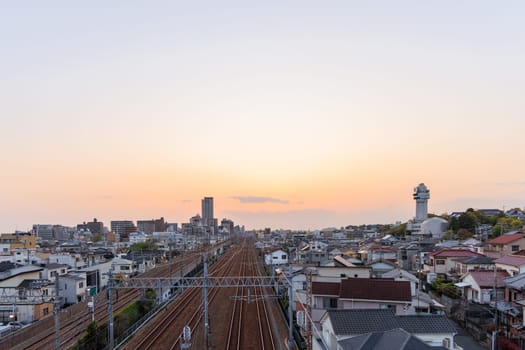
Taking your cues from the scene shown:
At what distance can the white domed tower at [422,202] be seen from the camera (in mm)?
76375

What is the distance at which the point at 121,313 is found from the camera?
21.6 metres

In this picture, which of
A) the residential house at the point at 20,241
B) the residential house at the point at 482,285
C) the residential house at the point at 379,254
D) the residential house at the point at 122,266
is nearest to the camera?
the residential house at the point at 482,285

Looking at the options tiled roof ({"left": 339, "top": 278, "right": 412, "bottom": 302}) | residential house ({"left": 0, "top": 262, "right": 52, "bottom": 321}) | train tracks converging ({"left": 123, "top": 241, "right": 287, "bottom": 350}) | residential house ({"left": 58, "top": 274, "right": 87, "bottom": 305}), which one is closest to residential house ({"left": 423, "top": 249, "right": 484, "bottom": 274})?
train tracks converging ({"left": 123, "top": 241, "right": 287, "bottom": 350})

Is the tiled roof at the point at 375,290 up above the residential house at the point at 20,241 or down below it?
above

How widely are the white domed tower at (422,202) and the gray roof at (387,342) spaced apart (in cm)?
7036

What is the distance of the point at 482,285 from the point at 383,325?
1317 centimetres

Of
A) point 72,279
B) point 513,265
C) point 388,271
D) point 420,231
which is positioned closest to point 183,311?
point 72,279

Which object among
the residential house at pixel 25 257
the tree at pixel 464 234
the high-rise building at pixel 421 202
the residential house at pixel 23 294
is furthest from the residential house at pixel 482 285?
the high-rise building at pixel 421 202

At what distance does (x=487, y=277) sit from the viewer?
23016mm

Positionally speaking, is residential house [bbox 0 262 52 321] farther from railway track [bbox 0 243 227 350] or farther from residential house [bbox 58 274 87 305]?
residential house [bbox 58 274 87 305]

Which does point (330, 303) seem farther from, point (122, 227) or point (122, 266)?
point (122, 227)

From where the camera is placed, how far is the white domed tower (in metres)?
76.4

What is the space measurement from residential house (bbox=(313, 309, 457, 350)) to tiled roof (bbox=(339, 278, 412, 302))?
395 centimetres

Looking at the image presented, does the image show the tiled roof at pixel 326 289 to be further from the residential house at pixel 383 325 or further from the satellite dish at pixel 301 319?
the residential house at pixel 383 325
